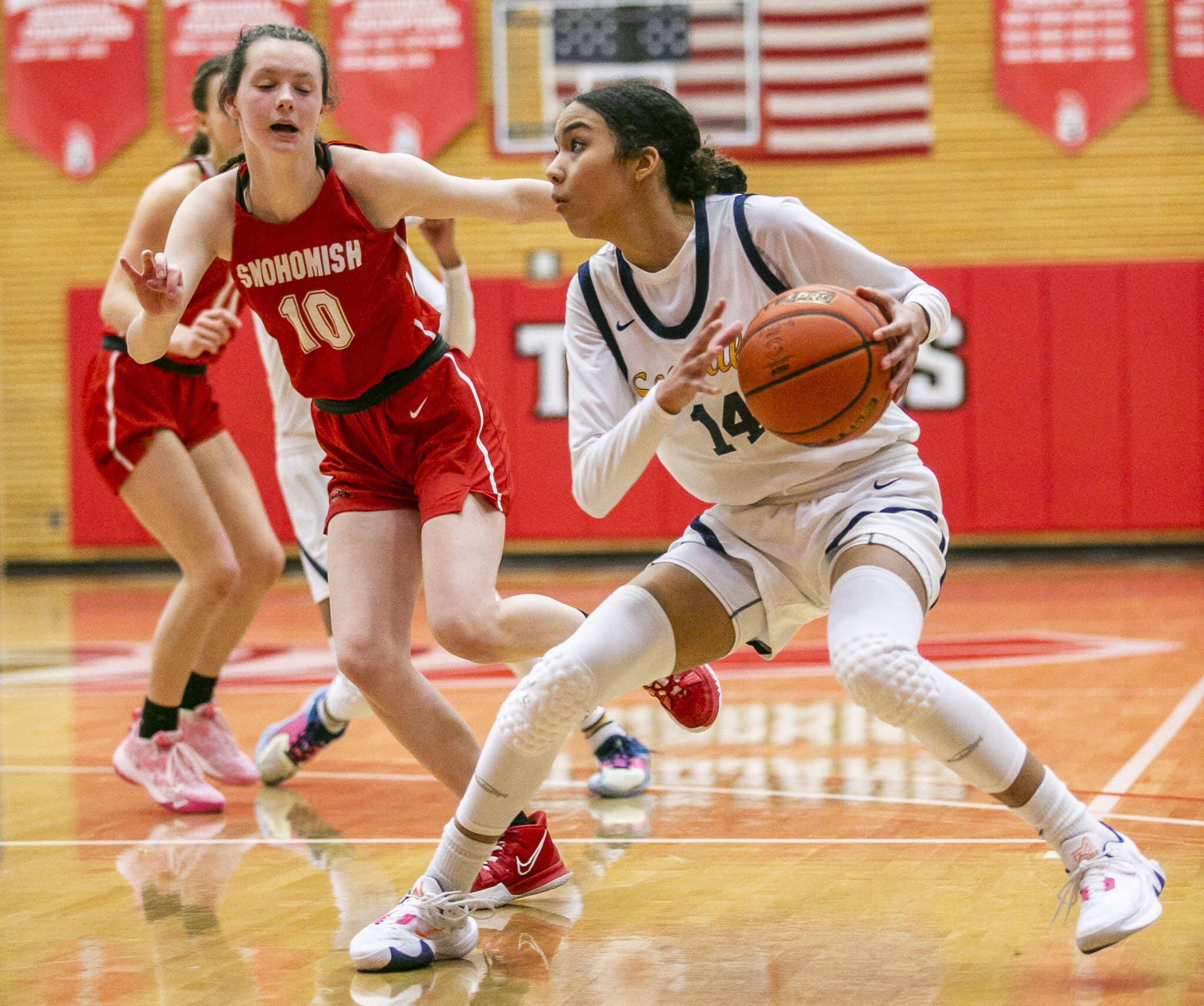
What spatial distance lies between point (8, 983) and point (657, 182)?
2.02m

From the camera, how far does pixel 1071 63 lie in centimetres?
1213

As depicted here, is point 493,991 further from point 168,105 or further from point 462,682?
point 168,105

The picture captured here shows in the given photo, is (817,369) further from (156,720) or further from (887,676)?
(156,720)

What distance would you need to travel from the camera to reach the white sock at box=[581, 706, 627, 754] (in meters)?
4.36

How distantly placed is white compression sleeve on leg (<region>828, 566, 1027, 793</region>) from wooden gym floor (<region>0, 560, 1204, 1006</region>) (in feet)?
1.29

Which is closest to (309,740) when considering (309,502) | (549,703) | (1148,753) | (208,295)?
(309,502)

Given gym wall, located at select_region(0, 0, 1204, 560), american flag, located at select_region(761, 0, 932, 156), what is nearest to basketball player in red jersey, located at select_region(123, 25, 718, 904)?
gym wall, located at select_region(0, 0, 1204, 560)

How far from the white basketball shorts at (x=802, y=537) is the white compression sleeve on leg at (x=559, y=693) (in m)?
0.19

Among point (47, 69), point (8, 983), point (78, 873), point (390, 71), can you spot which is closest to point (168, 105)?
point (47, 69)

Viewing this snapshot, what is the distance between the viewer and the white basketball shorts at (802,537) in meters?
2.87

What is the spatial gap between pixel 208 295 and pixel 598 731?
71.5 inches

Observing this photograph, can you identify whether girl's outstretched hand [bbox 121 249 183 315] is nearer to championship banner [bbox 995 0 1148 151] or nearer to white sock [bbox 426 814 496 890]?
white sock [bbox 426 814 496 890]

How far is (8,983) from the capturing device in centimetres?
268

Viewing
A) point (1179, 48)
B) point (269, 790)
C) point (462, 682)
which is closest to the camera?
point (269, 790)
